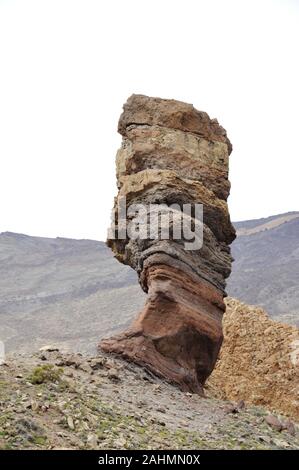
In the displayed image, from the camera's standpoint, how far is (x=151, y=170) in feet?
57.1

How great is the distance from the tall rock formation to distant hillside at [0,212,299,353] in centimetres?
4713

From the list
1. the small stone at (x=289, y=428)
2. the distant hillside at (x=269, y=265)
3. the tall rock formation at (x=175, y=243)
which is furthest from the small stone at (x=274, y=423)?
the distant hillside at (x=269, y=265)

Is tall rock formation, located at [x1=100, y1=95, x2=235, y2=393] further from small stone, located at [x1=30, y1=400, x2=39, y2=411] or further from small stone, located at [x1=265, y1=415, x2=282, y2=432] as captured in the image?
small stone, located at [x1=30, y1=400, x2=39, y2=411]

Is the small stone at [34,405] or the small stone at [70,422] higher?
the small stone at [34,405]

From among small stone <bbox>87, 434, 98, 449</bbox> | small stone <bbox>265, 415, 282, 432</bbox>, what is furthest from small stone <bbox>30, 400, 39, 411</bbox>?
small stone <bbox>265, 415, 282, 432</bbox>

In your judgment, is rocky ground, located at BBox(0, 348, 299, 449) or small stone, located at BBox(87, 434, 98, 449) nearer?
small stone, located at BBox(87, 434, 98, 449)

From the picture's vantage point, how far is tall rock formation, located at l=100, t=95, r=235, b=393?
15.0m

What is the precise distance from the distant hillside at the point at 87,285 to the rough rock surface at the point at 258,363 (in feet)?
114

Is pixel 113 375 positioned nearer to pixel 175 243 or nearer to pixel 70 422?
pixel 70 422

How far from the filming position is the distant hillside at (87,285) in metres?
81.4

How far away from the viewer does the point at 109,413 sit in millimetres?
10414

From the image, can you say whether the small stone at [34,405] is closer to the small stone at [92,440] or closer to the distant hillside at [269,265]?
the small stone at [92,440]

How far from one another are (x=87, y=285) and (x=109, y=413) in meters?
98.4

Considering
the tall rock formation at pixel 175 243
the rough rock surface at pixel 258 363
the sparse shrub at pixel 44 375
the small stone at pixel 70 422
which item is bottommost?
the rough rock surface at pixel 258 363
